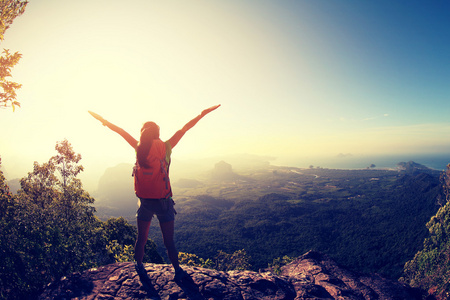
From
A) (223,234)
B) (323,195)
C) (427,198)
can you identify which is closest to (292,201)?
(323,195)

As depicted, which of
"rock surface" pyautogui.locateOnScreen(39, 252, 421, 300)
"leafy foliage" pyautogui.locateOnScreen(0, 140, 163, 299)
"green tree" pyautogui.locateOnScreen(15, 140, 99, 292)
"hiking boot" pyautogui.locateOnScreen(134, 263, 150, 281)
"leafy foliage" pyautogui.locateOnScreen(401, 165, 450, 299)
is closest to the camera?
"rock surface" pyautogui.locateOnScreen(39, 252, 421, 300)

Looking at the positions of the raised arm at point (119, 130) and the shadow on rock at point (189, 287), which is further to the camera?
the shadow on rock at point (189, 287)

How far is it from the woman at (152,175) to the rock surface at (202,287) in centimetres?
103

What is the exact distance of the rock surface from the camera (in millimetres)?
4465

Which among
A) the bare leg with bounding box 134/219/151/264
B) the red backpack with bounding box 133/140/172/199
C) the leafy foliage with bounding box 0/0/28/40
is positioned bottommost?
the bare leg with bounding box 134/219/151/264

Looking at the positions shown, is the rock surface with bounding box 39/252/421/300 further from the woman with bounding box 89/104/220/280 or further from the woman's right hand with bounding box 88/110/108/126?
the woman's right hand with bounding box 88/110/108/126

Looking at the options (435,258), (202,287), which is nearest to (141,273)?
(202,287)

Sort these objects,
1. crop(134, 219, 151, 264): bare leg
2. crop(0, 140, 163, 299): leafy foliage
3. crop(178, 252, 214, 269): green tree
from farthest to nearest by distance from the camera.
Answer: crop(178, 252, 214, 269): green tree < crop(0, 140, 163, 299): leafy foliage < crop(134, 219, 151, 264): bare leg

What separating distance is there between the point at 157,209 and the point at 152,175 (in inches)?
31.7

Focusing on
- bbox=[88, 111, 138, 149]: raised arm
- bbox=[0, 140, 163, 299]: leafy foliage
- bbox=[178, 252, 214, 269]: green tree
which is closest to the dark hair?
bbox=[88, 111, 138, 149]: raised arm

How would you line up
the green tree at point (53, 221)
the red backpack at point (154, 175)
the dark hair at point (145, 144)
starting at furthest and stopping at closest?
the green tree at point (53, 221) < the red backpack at point (154, 175) < the dark hair at point (145, 144)

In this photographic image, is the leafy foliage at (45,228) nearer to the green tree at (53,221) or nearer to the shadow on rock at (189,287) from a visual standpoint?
the green tree at (53,221)

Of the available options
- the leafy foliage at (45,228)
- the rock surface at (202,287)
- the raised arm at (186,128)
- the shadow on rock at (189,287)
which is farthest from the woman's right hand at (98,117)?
the leafy foliage at (45,228)

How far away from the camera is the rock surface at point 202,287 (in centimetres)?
446
